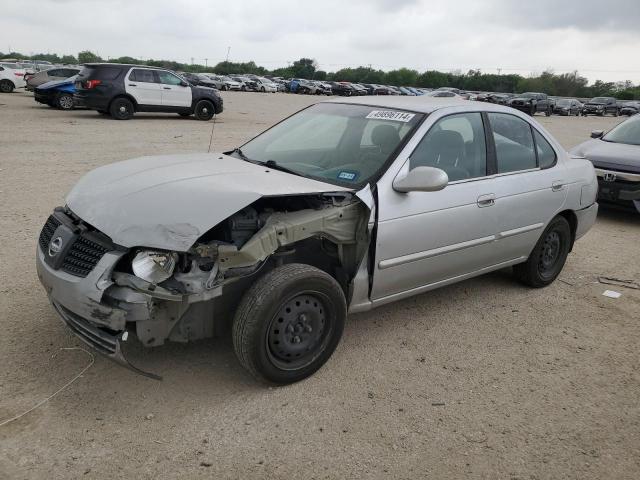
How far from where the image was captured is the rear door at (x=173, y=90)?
1702 centimetres

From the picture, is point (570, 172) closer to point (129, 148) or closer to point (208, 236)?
point (208, 236)

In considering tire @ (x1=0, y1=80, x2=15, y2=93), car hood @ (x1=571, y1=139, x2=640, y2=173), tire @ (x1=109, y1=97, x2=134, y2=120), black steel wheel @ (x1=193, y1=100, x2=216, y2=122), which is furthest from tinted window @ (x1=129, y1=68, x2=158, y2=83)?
tire @ (x1=0, y1=80, x2=15, y2=93)

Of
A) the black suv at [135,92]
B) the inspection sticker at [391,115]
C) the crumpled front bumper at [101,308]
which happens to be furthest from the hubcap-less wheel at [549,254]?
the black suv at [135,92]

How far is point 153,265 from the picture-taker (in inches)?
112

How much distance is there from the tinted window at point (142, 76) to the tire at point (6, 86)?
14.2m

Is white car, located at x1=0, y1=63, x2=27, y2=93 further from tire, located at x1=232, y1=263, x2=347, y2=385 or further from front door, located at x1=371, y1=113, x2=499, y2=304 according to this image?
tire, located at x1=232, y1=263, x2=347, y2=385

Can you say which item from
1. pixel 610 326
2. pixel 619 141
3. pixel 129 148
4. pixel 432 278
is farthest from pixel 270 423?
pixel 129 148

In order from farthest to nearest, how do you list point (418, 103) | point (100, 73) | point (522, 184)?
1. point (100, 73)
2. point (522, 184)
3. point (418, 103)

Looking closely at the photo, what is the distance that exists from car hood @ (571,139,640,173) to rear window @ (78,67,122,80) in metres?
13.0

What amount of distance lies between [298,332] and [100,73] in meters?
15.1

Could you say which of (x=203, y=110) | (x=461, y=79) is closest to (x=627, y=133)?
(x=203, y=110)

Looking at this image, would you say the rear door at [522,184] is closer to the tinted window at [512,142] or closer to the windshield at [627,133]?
the tinted window at [512,142]

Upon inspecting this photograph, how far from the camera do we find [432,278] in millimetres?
3965

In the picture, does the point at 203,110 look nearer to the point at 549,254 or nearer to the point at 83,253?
the point at 549,254
